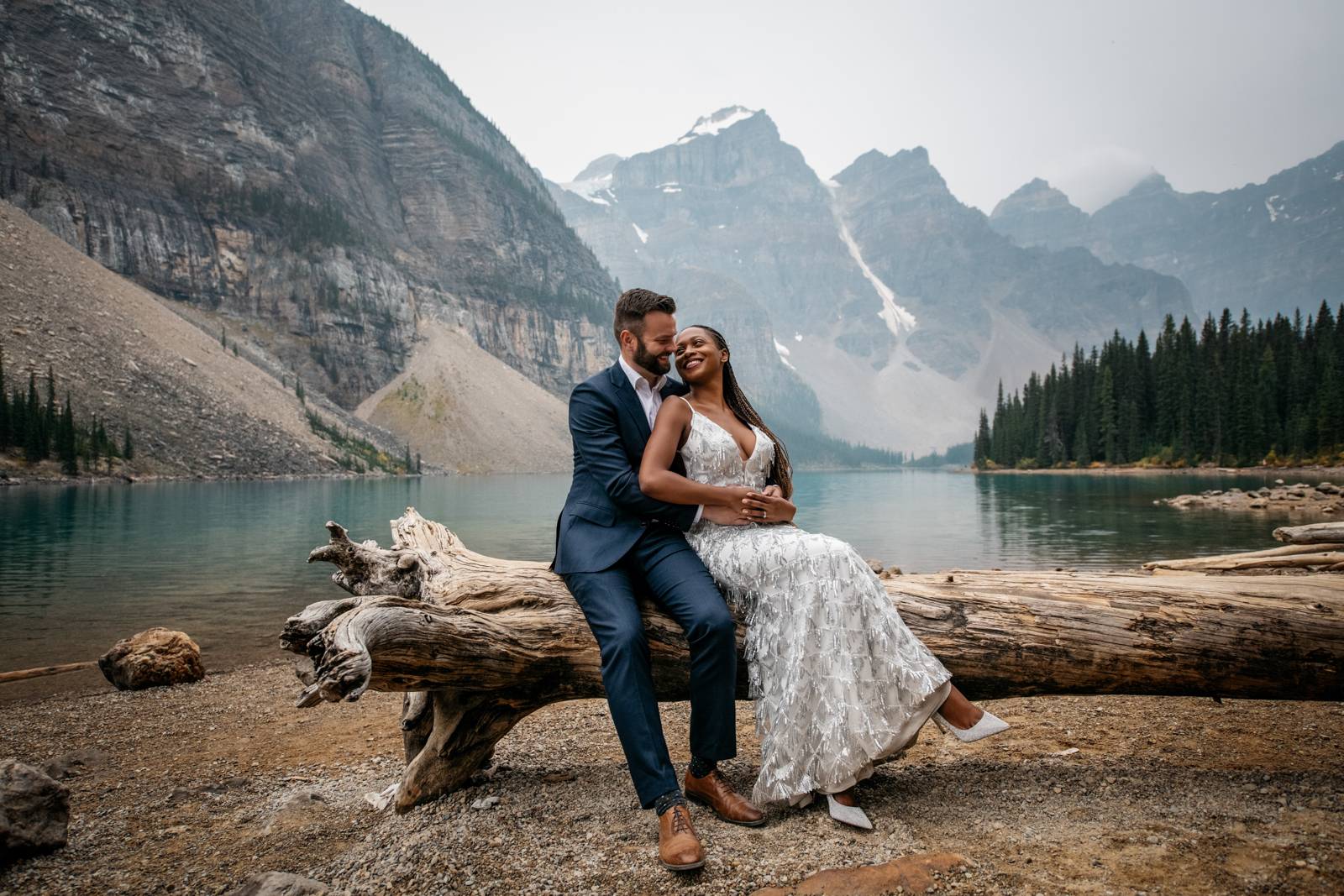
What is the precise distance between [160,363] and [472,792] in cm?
8762

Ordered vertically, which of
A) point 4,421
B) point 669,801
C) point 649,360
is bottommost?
point 669,801

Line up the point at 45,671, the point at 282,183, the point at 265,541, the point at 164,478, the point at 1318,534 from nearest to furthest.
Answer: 1. the point at 1318,534
2. the point at 45,671
3. the point at 265,541
4. the point at 164,478
5. the point at 282,183

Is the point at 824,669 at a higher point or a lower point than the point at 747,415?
lower

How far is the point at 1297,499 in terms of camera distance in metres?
36.1

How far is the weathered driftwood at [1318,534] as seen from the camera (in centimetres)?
729

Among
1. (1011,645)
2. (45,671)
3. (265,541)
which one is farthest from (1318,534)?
(265,541)

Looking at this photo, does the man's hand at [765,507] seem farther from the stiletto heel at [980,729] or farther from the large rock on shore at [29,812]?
the large rock on shore at [29,812]

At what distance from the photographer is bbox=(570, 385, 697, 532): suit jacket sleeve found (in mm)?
4461

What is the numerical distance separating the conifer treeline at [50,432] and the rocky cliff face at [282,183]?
61.8 metres

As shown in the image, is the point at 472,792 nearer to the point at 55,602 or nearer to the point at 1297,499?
the point at 55,602

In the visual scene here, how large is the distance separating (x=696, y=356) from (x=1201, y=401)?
88.8 metres

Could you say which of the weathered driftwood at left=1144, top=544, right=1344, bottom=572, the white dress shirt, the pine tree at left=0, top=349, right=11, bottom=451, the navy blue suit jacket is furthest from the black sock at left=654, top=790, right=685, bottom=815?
the pine tree at left=0, top=349, right=11, bottom=451

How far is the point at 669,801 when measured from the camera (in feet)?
12.4

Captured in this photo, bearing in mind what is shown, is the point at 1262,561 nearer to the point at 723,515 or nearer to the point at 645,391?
the point at 723,515
